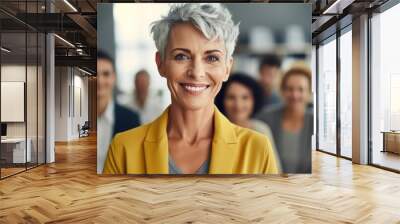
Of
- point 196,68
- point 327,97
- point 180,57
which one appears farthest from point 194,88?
point 327,97

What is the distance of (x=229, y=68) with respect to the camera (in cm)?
651

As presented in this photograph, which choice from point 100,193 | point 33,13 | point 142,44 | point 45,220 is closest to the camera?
point 45,220

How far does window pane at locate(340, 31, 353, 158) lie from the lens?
9.35 metres

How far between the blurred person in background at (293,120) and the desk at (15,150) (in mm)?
4372

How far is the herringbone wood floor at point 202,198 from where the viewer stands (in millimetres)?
4176

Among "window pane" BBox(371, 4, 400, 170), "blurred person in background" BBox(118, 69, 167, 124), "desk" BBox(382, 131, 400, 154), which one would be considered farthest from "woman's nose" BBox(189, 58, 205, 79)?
"desk" BBox(382, 131, 400, 154)

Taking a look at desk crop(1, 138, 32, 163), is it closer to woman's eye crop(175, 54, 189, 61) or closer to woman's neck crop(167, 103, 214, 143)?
woman's neck crop(167, 103, 214, 143)

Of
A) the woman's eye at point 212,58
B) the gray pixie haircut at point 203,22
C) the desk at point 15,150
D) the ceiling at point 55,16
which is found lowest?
the desk at point 15,150

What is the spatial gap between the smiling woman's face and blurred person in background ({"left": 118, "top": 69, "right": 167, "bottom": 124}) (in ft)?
0.83

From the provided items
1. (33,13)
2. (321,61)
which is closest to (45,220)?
(33,13)

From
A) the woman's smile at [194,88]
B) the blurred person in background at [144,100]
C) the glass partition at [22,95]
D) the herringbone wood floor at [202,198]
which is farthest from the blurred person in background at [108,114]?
the glass partition at [22,95]

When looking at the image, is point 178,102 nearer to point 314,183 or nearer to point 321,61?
point 314,183

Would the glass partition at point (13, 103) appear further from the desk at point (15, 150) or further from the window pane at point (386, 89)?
the window pane at point (386, 89)

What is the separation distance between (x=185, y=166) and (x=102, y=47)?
237cm
